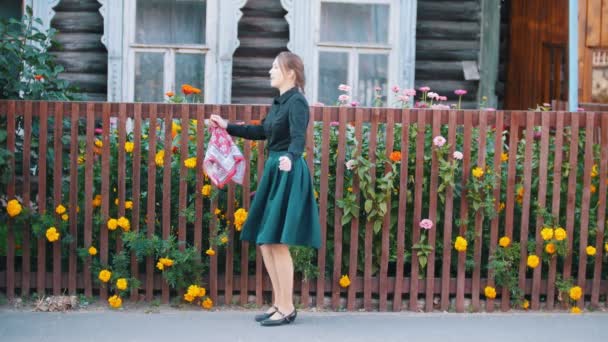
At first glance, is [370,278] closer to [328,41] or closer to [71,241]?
[71,241]

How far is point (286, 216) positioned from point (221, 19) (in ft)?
12.1

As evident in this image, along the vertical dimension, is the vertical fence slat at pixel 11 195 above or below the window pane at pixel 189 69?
below

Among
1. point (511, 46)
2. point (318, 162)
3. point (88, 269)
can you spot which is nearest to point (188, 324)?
point (88, 269)

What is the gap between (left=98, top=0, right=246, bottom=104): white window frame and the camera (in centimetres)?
869

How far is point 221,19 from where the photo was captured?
8.76 metres

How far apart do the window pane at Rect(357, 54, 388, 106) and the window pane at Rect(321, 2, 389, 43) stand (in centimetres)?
17

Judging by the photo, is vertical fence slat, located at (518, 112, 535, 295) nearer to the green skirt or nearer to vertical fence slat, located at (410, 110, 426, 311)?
vertical fence slat, located at (410, 110, 426, 311)

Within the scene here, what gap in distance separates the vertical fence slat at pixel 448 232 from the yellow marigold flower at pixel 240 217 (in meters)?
1.30

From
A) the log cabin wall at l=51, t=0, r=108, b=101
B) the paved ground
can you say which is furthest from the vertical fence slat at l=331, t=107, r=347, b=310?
the log cabin wall at l=51, t=0, r=108, b=101

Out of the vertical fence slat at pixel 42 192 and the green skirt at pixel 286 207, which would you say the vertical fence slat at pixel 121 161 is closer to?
the vertical fence slat at pixel 42 192

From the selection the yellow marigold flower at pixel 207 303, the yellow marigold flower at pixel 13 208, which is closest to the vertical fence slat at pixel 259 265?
the yellow marigold flower at pixel 207 303

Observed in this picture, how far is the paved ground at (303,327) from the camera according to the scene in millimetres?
5418

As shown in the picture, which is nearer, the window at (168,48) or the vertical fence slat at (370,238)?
the vertical fence slat at (370,238)

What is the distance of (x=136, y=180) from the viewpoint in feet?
20.3
